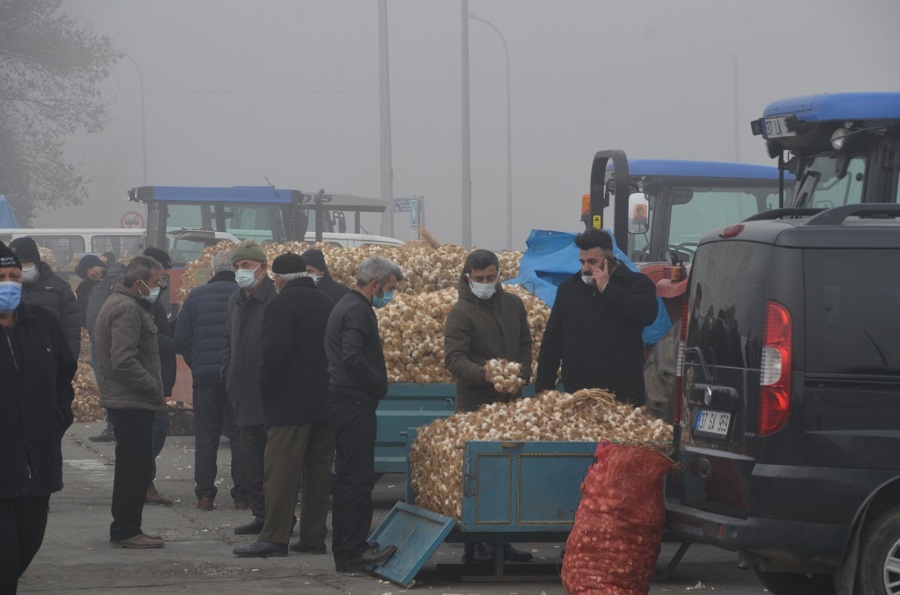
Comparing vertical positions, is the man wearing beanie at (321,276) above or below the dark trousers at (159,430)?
above

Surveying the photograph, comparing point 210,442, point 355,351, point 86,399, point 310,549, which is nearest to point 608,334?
point 355,351

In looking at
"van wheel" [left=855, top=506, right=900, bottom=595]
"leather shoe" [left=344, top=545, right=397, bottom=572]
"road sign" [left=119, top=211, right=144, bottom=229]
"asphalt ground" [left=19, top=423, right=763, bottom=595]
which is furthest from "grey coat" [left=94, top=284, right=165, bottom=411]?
"road sign" [left=119, top=211, right=144, bottom=229]

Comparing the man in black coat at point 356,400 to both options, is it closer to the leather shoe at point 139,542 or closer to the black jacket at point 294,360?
the black jacket at point 294,360

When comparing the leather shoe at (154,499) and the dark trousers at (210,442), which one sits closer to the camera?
the dark trousers at (210,442)

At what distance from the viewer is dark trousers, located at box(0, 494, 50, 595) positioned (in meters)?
6.14

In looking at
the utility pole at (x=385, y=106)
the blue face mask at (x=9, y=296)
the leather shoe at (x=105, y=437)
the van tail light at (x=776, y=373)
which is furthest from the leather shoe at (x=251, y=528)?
the utility pole at (x=385, y=106)

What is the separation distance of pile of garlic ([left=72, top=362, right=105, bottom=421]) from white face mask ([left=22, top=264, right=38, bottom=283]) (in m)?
6.86

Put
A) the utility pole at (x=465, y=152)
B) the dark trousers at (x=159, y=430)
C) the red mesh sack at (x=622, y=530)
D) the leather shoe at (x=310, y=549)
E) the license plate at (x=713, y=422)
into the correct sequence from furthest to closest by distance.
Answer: the utility pole at (x=465, y=152) → the dark trousers at (x=159, y=430) → the leather shoe at (x=310, y=549) → the red mesh sack at (x=622, y=530) → the license plate at (x=713, y=422)

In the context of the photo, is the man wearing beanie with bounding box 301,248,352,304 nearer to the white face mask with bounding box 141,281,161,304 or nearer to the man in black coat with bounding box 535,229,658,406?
the white face mask with bounding box 141,281,161,304

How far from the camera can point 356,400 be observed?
817cm

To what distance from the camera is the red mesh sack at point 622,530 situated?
22.7ft

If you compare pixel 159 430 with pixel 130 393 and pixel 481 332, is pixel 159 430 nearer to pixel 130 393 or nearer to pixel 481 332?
pixel 130 393

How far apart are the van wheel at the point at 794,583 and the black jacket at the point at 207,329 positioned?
552 cm

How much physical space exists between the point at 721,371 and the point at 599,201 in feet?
22.0
